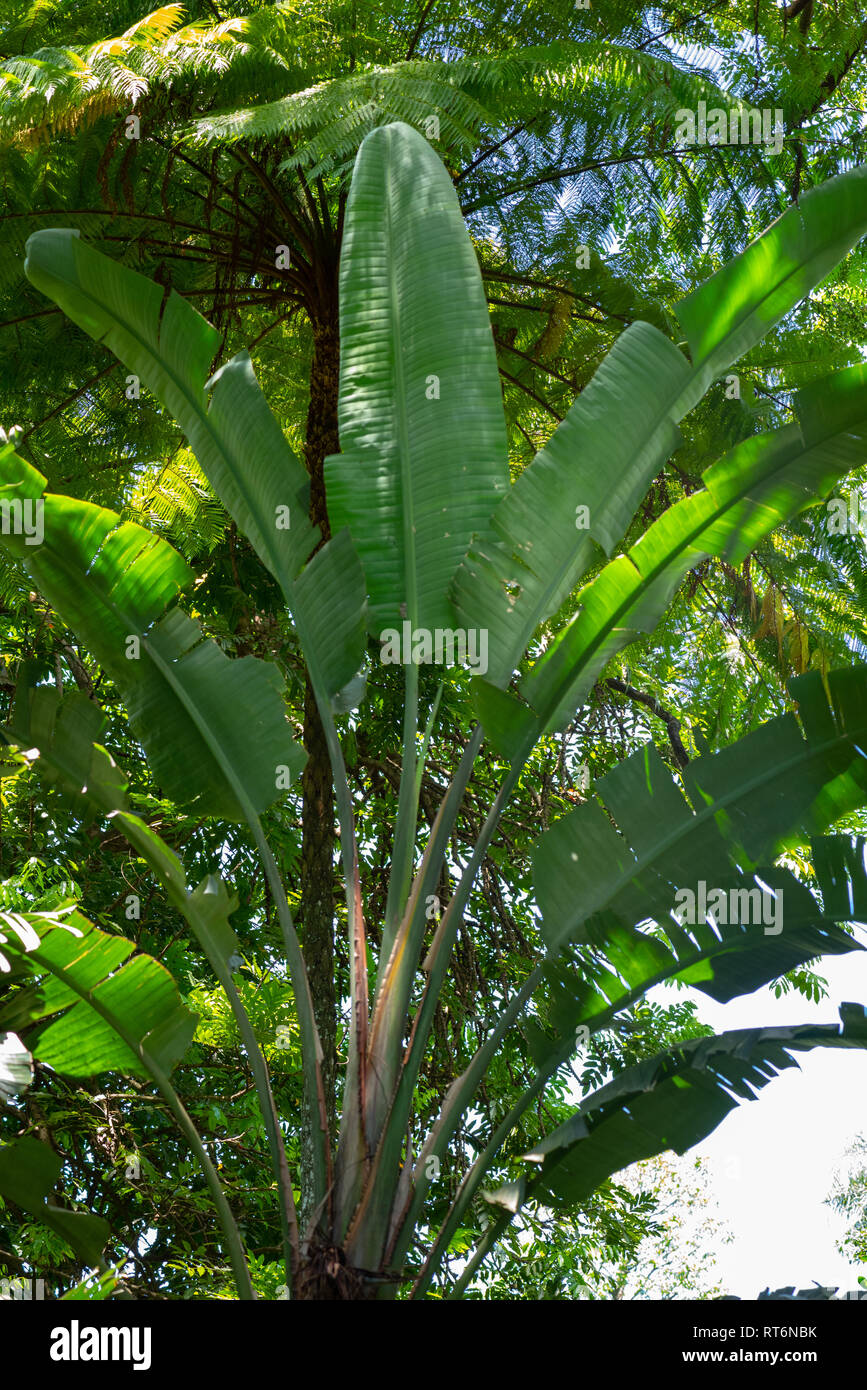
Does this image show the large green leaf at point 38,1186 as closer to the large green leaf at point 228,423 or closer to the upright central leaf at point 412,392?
the large green leaf at point 228,423

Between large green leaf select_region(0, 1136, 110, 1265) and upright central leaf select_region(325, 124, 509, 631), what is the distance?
1.89 meters

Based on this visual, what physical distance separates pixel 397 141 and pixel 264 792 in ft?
7.34

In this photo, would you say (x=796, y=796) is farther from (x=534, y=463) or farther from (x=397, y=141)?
(x=397, y=141)

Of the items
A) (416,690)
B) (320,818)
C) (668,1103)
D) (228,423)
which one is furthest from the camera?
(320,818)

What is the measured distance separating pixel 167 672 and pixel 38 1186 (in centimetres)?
158

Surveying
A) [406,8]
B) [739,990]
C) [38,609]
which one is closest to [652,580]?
[739,990]

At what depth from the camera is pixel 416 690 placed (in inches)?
146

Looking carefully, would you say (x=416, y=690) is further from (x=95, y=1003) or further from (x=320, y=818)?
(x=95, y=1003)

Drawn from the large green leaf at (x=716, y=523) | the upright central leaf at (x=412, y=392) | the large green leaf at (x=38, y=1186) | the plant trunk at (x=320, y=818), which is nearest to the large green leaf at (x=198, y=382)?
the upright central leaf at (x=412, y=392)

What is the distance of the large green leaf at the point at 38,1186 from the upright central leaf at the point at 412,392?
189 cm

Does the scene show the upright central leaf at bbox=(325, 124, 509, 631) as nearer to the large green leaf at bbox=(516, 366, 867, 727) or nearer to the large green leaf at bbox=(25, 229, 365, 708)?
the large green leaf at bbox=(25, 229, 365, 708)

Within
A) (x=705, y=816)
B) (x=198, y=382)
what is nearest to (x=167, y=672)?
(x=198, y=382)

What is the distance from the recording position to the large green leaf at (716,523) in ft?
11.4

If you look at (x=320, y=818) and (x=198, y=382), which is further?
(x=320, y=818)
